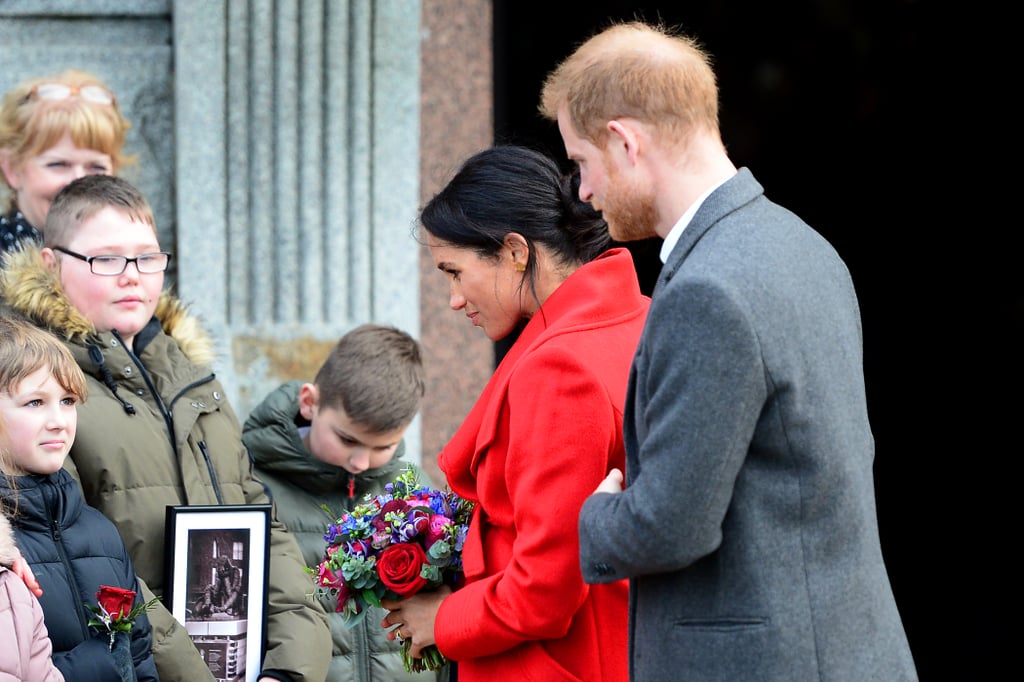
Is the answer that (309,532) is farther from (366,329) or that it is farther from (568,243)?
(568,243)

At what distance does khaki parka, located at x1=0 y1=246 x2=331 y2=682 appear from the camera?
304 cm

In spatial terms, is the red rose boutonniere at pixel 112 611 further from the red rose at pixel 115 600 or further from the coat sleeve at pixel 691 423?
the coat sleeve at pixel 691 423

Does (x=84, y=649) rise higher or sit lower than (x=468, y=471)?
lower

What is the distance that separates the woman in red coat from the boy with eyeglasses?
655 millimetres

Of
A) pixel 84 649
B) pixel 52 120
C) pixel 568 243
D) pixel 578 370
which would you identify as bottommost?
pixel 84 649

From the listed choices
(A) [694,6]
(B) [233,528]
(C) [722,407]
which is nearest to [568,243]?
(C) [722,407]

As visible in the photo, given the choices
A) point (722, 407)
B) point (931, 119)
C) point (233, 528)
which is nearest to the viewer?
point (722, 407)

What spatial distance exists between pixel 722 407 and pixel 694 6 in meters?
3.64

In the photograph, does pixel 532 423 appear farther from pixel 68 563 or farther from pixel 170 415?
pixel 170 415

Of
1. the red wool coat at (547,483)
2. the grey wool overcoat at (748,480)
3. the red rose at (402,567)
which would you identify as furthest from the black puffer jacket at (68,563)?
the grey wool overcoat at (748,480)

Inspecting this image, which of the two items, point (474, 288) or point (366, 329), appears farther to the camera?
point (366, 329)

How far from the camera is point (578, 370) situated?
240 centimetres

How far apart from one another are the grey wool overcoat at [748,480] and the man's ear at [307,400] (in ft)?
5.78

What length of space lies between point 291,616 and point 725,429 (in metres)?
1.60
